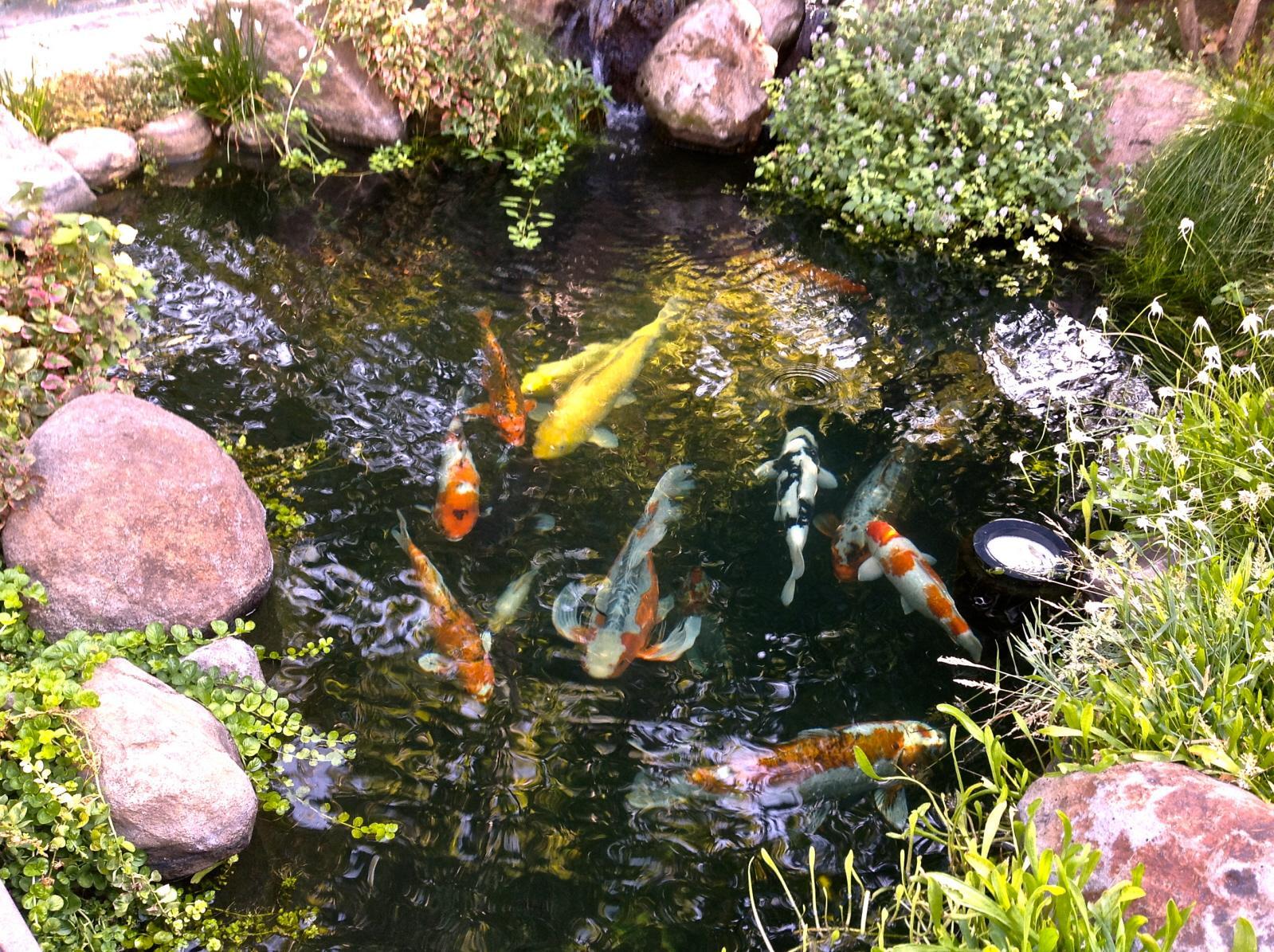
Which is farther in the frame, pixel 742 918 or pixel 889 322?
pixel 889 322

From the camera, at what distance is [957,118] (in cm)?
723

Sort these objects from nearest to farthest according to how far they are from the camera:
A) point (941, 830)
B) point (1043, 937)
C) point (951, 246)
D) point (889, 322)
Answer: point (1043, 937), point (941, 830), point (889, 322), point (951, 246)

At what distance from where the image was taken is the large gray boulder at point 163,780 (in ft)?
9.80

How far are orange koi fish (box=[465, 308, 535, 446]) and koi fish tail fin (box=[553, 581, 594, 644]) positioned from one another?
109cm

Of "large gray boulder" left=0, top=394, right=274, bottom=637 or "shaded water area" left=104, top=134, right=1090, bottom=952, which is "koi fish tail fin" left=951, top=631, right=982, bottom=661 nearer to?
"shaded water area" left=104, top=134, right=1090, bottom=952

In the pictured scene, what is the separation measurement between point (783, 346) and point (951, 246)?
220cm

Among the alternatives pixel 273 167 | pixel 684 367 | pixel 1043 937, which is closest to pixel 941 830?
pixel 1043 937

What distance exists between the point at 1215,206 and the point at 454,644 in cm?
554

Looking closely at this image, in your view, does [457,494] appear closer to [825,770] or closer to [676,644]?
[676,644]

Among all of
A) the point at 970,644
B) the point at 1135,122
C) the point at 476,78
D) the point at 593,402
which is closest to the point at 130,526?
the point at 593,402

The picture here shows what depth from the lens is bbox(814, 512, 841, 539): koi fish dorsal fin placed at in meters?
4.77

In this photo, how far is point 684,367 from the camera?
591cm

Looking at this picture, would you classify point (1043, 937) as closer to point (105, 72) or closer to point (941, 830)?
point (941, 830)

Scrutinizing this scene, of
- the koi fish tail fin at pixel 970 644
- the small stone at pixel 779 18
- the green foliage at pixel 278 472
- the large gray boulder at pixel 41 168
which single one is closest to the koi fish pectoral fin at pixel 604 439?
the green foliage at pixel 278 472
